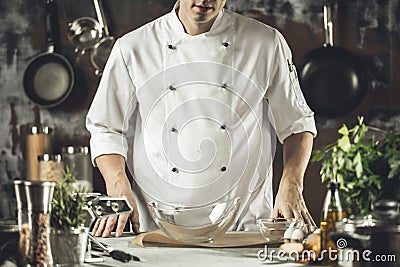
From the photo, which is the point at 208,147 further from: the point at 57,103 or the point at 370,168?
the point at 370,168

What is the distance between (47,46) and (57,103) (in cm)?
22

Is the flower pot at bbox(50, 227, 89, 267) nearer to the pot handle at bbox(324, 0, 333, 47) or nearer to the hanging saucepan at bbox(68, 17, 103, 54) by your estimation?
the hanging saucepan at bbox(68, 17, 103, 54)

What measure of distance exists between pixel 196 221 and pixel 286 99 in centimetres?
93

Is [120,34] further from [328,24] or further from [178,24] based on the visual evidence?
[328,24]

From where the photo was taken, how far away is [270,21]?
3.02 meters

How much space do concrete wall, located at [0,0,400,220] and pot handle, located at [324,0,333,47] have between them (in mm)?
21

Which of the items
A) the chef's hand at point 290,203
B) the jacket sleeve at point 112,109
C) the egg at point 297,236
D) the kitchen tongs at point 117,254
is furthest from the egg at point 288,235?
the jacket sleeve at point 112,109

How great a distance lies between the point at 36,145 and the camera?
3041 millimetres

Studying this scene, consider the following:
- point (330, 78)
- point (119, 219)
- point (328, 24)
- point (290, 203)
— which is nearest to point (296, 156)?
point (290, 203)

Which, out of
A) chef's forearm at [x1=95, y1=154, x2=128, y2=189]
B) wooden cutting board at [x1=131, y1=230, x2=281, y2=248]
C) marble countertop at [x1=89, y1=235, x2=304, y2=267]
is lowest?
marble countertop at [x1=89, y1=235, x2=304, y2=267]

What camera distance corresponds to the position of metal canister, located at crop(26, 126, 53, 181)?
3043 millimetres

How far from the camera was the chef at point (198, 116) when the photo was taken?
114 inches

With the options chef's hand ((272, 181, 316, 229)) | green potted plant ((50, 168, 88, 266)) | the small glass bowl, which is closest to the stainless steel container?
chef's hand ((272, 181, 316, 229))

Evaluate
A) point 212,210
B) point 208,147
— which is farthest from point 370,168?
point 208,147
